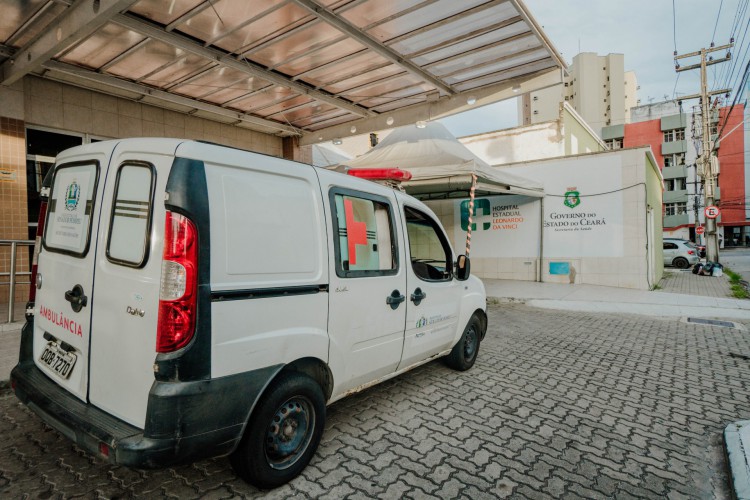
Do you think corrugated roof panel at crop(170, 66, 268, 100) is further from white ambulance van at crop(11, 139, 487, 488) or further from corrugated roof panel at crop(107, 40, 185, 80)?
white ambulance van at crop(11, 139, 487, 488)

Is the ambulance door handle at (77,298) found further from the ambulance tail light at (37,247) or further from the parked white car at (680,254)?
the parked white car at (680,254)

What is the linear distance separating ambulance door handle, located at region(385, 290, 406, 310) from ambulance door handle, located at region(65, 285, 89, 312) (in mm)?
2000

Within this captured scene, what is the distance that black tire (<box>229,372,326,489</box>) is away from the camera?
88.8 inches

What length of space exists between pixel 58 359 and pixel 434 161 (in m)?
8.07

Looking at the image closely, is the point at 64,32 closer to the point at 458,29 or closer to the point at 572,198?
the point at 458,29

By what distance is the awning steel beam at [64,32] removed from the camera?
4.87 meters

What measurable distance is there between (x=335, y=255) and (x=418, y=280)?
1135mm

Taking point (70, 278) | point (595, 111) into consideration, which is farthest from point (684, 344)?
point (595, 111)

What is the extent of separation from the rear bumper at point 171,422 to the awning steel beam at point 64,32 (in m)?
4.68

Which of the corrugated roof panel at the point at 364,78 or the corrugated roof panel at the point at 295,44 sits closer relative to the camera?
the corrugated roof panel at the point at 295,44

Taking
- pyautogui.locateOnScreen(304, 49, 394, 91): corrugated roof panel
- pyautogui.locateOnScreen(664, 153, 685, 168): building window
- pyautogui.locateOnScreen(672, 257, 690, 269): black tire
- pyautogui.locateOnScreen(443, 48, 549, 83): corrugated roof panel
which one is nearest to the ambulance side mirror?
pyautogui.locateOnScreen(304, 49, 394, 91): corrugated roof panel

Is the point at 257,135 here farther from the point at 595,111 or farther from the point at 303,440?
the point at 595,111

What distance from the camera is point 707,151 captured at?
66.0 ft

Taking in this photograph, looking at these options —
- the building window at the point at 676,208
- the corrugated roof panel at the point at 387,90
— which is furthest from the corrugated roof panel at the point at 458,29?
the building window at the point at 676,208
